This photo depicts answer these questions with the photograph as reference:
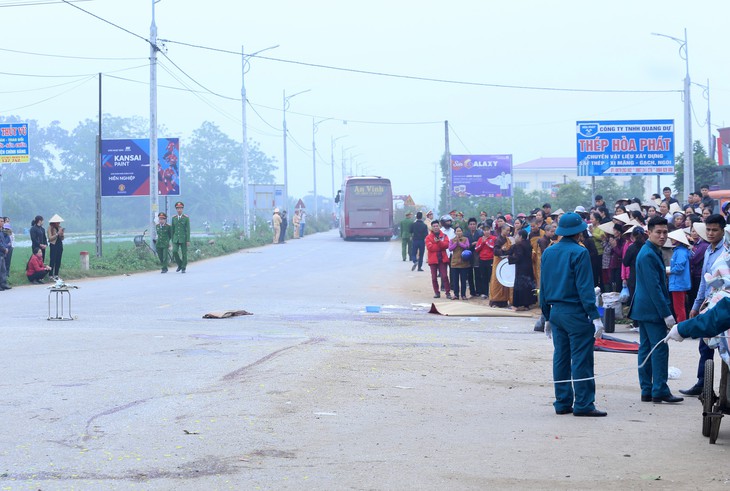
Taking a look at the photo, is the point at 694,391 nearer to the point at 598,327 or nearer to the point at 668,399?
the point at 668,399

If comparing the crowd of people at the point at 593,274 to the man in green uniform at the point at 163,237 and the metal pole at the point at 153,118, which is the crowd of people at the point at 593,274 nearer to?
the man in green uniform at the point at 163,237

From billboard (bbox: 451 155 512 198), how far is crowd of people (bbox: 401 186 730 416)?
4647 cm

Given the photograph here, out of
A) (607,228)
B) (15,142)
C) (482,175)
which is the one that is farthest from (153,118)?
(482,175)

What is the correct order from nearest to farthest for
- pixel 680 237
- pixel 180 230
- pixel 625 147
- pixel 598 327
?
1. pixel 598 327
2. pixel 680 237
3. pixel 180 230
4. pixel 625 147

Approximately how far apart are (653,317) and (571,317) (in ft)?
3.10

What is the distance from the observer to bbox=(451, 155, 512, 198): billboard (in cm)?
7044

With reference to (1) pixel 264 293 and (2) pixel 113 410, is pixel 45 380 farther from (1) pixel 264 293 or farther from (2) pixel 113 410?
(1) pixel 264 293

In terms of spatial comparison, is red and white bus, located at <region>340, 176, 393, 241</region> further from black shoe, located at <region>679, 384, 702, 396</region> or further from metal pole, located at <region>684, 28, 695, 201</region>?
black shoe, located at <region>679, 384, 702, 396</region>

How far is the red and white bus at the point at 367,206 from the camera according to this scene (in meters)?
59.2

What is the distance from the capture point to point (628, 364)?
39.6 ft

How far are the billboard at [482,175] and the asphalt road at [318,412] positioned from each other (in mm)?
53619

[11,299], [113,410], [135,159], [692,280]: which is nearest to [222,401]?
[113,410]

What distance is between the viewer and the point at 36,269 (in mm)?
26391

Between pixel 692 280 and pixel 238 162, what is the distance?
124 metres
